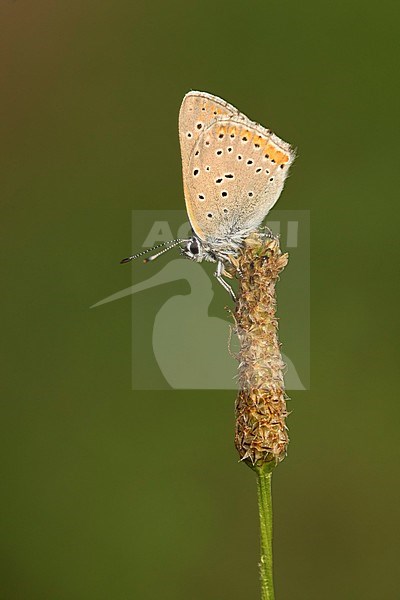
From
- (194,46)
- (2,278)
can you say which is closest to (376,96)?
(194,46)

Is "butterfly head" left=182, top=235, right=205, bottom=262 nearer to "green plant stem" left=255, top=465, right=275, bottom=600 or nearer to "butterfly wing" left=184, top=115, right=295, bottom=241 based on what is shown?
"butterfly wing" left=184, top=115, right=295, bottom=241

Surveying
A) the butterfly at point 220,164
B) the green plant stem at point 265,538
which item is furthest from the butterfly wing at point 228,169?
the green plant stem at point 265,538

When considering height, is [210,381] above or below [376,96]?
below

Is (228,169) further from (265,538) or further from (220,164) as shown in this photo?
(265,538)

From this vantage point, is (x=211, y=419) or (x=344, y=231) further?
(x=344, y=231)

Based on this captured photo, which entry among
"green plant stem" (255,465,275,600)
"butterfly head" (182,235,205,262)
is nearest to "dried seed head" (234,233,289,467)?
"green plant stem" (255,465,275,600)

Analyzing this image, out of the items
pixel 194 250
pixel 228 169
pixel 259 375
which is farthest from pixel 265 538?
pixel 228 169

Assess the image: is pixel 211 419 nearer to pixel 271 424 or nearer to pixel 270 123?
pixel 270 123
